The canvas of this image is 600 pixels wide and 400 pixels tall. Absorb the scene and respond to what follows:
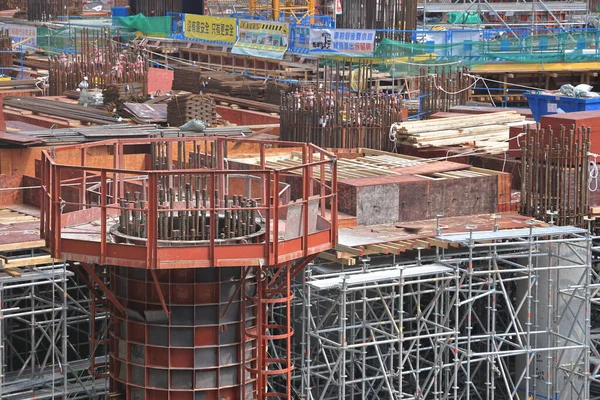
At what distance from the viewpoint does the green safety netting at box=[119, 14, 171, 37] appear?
65062 millimetres

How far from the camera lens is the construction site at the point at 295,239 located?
61.2ft

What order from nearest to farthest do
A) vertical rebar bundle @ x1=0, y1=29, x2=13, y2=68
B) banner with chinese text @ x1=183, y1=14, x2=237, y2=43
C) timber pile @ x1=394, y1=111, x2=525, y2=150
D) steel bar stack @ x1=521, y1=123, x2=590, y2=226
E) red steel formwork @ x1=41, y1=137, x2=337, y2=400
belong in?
1. red steel formwork @ x1=41, y1=137, x2=337, y2=400
2. steel bar stack @ x1=521, y1=123, x2=590, y2=226
3. timber pile @ x1=394, y1=111, x2=525, y2=150
4. vertical rebar bundle @ x1=0, y1=29, x2=13, y2=68
5. banner with chinese text @ x1=183, y1=14, x2=237, y2=43

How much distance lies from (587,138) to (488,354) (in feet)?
18.8

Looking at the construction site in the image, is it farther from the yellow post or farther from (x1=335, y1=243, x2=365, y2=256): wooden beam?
the yellow post

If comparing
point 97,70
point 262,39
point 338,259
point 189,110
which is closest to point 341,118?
point 189,110

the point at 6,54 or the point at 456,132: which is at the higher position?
the point at 6,54

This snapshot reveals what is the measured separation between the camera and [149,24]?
66.5 metres

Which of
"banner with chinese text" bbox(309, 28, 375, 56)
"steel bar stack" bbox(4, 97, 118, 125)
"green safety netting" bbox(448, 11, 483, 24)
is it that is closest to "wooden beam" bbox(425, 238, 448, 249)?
"steel bar stack" bbox(4, 97, 118, 125)

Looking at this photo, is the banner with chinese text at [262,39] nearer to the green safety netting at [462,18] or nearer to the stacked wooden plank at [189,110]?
the stacked wooden plank at [189,110]

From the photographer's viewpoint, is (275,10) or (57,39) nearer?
(57,39)

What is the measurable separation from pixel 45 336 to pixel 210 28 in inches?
1380

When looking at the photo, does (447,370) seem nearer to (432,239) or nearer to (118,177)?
(432,239)

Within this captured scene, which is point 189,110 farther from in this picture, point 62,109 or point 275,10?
point 275,10

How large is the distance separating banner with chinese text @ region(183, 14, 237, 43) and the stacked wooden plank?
69.2 ft
